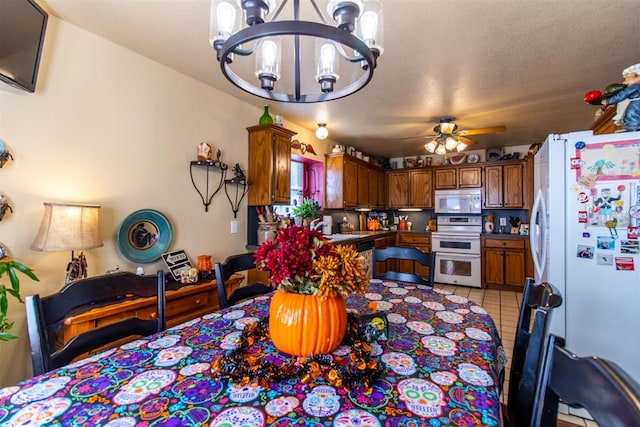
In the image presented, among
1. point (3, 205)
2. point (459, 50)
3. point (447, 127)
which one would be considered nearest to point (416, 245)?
point (447, 127)

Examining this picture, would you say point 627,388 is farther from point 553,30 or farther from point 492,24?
point 553,30

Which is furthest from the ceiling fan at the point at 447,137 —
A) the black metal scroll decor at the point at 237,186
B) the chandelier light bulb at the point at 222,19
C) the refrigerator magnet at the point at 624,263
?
the chandelier light bulb at the point at 222,19

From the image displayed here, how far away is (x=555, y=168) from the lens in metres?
1.95

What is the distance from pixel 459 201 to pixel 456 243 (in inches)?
30.2

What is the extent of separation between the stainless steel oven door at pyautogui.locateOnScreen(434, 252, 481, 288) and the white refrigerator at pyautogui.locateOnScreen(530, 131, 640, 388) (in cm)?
301

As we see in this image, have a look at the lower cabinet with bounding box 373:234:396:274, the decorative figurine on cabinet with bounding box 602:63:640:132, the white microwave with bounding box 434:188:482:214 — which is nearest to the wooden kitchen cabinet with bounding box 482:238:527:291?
the white microwave with bounding box 434:188:482:214

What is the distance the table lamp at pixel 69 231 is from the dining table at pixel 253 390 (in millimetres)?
925

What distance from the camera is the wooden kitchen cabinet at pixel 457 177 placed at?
5.07 m

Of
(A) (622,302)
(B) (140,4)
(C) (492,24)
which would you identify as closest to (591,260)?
(A) (622,302)

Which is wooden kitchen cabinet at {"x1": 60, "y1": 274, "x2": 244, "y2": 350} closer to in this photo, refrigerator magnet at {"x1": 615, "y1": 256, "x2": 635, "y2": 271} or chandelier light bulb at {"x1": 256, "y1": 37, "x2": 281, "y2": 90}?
chandelier light bulb at {"x1": 256, "y1": 37, "x2": 281, "y2": 90}

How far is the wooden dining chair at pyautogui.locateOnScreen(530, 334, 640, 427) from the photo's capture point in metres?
0.39

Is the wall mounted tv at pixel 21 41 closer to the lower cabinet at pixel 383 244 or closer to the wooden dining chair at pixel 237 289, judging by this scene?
the wooden dining chair at pixel 237 289

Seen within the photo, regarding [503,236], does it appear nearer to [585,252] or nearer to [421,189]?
[421,189]

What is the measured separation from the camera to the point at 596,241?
182 cm
